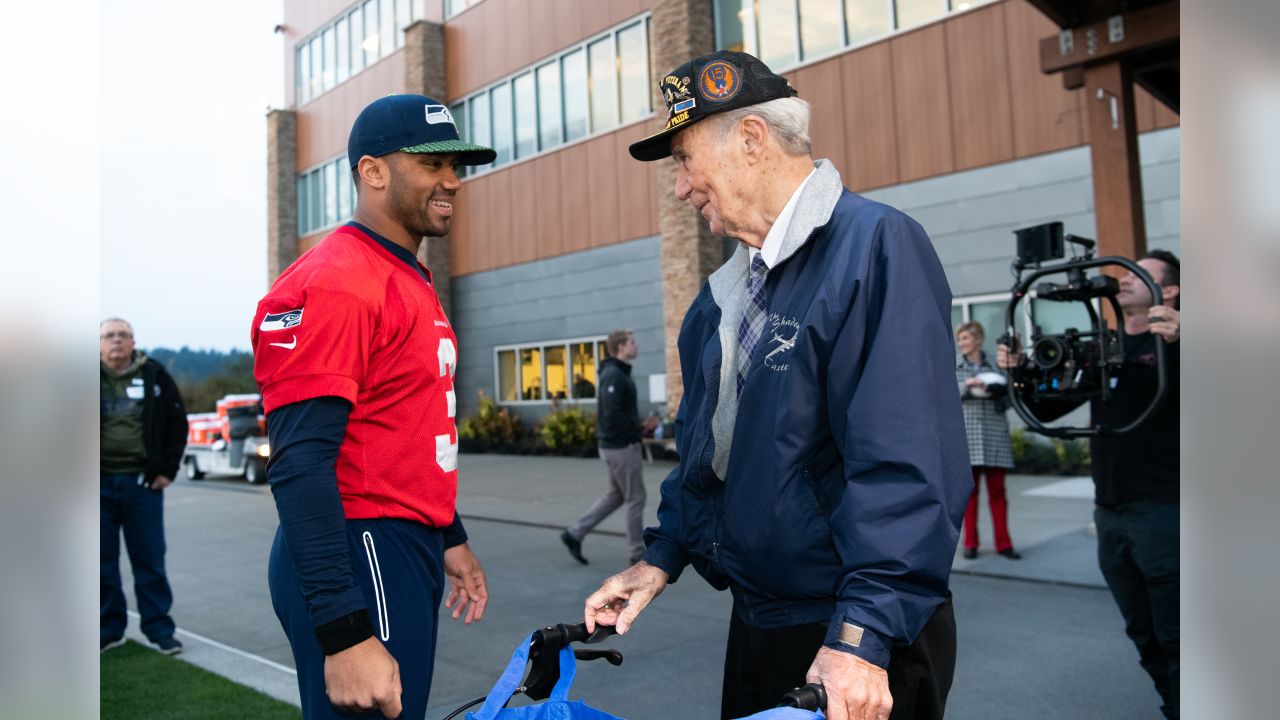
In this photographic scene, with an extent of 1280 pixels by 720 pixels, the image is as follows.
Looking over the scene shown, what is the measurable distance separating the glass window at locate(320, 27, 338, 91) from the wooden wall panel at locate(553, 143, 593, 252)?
11.7 m

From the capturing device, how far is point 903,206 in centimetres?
1622

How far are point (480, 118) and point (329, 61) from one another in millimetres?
8716

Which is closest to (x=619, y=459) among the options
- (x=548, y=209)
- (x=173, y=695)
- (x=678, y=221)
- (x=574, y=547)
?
(x=574, y=547)

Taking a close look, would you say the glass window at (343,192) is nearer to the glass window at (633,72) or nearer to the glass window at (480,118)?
the glass window at (480,118)

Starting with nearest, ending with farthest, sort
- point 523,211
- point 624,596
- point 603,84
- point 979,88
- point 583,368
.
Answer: point 624,596 → point 979,88 → point 603,84 → point 583,368 → point 523,211

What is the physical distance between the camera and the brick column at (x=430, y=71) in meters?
25.3

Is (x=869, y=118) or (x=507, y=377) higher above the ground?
(x=869, y=118)

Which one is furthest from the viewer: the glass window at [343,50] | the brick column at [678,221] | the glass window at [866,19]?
the glass window at [343,50]

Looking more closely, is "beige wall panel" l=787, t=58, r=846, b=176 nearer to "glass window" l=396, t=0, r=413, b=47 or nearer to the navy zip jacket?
"glass window" l=396, t=0, r=413, b=47

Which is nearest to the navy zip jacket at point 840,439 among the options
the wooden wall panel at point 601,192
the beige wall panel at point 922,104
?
the beige wall panel at point 922,104

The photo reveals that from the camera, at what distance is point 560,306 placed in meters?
23.1

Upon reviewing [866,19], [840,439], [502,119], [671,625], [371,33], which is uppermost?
[371,33]

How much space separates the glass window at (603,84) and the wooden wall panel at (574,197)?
0.81m

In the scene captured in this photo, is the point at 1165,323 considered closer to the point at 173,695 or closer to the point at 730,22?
the point at 173,695
